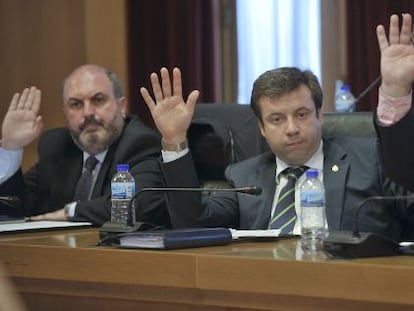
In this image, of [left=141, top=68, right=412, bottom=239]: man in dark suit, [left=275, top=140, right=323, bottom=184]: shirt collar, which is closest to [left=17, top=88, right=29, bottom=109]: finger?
[left=141, top=68, right=412, bottom=239]: man in dark suit

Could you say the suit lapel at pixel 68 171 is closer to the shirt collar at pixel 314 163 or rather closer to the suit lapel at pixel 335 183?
the shirt collar at pixel 314 163

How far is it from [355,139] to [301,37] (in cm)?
277

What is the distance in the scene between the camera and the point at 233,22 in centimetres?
599

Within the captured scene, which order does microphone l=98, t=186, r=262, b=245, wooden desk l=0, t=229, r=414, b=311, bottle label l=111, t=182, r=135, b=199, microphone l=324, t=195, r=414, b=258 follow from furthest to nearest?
bottle label l=111, t=182, r=135, b=199 → microphone l=98, t=186, r=262, b=245 → microphone l=324, t=195, r=414, b=258 → wooden desk l=0, t=229, r=414, b=311

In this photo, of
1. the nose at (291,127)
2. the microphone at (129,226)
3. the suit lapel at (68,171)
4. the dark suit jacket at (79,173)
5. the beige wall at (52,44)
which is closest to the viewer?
the microphone at (129,226)

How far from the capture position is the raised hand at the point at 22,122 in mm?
3695

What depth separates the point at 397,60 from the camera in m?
2.42

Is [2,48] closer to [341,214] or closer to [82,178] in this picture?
[82,178]

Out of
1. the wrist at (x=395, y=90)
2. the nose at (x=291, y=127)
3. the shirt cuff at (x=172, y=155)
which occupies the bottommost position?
the shirt cuff at (x=172, y=155)

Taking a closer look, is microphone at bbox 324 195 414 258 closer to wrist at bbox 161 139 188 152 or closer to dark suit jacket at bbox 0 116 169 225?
wrist at bbox 161 139 188 152

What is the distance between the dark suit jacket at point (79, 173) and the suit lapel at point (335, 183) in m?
0.67

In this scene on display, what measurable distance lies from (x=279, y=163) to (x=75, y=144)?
3.77 feet

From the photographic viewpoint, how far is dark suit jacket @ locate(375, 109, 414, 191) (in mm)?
2389

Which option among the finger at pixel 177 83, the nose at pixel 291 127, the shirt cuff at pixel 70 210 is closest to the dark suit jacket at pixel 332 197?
the nose at pixel 291 127
